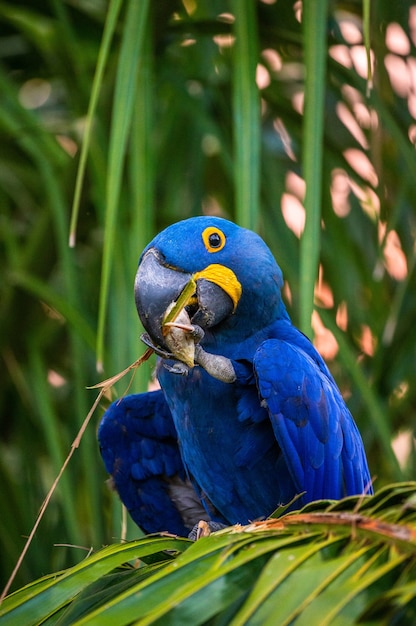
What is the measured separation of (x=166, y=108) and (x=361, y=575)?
1.18 meters

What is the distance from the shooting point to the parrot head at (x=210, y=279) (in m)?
0.93

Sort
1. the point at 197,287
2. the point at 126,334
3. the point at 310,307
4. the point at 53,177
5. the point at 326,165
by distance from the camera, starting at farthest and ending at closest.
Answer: the point at 326,165
the point at 53,177
the point at 126,334
the point at 197,287
the point at 310,307

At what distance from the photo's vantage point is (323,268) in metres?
1.61

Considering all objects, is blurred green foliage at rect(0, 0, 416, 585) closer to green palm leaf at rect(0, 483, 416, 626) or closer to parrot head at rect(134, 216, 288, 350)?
parrot head at rect(134, 216, 288, 350)

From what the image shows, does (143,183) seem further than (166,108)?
No

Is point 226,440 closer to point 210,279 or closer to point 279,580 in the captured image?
point 210,279

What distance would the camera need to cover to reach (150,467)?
124cm

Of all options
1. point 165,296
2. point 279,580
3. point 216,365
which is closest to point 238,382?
point 216,365

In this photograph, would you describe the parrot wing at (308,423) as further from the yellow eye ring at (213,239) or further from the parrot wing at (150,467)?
the parrot wing at (150,467)

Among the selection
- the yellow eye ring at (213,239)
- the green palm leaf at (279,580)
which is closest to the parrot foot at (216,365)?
the yellow eye ring at (213,239)

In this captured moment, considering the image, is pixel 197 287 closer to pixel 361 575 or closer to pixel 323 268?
pixel 361 575

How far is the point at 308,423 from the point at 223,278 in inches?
7.9

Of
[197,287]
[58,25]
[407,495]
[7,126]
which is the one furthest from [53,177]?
[407,495]

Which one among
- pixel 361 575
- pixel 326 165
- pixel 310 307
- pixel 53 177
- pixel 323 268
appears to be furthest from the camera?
pixel 323 268
